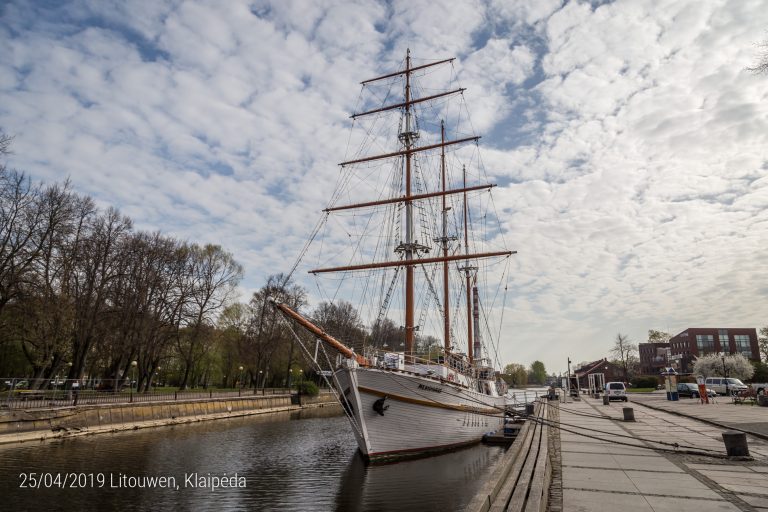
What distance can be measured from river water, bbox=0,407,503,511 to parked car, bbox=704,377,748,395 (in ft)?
91.4

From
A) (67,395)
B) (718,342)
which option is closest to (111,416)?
(67,395)

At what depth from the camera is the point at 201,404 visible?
1292 inches

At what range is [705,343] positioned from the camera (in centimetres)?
8669

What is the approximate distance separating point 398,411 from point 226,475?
6.61 m

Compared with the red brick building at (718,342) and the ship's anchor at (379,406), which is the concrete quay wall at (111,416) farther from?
the red brick building at (718,342)

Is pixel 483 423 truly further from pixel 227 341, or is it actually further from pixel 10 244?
pixel 227 341

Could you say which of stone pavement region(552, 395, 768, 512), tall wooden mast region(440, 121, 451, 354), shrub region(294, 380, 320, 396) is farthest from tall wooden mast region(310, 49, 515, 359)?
shrub region(294, 380, 320, 396)

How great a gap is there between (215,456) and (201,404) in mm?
16442

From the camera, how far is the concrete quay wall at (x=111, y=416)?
19953 millimetres

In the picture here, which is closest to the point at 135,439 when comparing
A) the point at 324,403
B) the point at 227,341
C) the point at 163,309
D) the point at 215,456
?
the point at 215,456

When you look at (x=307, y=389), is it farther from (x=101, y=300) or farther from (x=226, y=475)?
(x=226, y=475)

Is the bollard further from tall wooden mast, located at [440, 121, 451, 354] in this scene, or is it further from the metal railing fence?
the metal railing fence

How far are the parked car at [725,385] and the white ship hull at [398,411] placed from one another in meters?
30.6

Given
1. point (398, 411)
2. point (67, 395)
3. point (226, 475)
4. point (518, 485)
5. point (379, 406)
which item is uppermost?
point (379, 406)
